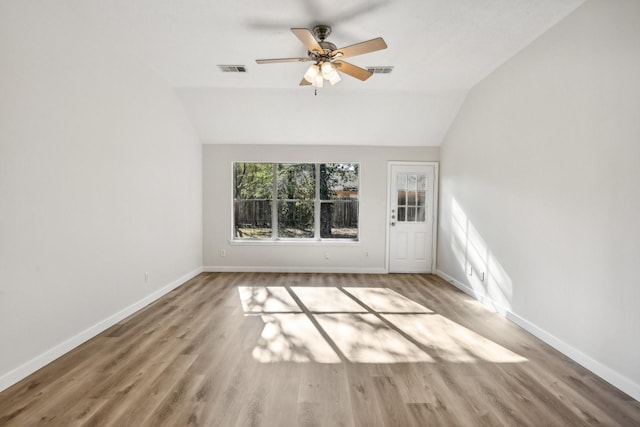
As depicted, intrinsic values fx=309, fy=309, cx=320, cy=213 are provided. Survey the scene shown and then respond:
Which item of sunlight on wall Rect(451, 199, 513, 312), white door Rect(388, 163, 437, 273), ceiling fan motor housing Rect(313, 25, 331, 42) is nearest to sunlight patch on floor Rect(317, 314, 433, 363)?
sunlight on wall Rect(451, 199, 513, 312)

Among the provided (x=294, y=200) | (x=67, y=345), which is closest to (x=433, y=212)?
(x=294, y=200)

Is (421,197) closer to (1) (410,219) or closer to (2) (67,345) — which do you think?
(1) (410,219)

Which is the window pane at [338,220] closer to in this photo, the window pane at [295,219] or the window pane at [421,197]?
the window pane at [295,219]

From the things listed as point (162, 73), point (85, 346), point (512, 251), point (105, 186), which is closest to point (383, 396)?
point (512, 251)

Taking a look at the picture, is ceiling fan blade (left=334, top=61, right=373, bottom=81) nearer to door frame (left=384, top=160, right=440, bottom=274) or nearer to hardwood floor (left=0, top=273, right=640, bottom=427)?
hardwood floor (left=0, top=273, right=640, bottom=427)

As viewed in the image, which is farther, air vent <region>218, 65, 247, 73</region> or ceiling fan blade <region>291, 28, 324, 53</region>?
air vent <region>218, 65, 247, 73</region>

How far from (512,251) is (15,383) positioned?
4.53 meters

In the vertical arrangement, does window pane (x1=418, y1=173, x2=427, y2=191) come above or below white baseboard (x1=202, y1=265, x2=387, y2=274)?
above

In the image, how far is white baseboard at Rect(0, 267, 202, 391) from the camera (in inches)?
84.7

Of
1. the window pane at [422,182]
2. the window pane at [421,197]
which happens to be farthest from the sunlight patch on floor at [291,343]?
the window pane at [422,182]

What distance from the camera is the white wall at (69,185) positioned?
2.17 meters

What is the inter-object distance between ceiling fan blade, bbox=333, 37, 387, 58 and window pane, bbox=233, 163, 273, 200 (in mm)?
3316

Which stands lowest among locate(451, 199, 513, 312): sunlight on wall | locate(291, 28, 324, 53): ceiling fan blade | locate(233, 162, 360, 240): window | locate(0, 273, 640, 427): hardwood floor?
locate(0, 273, 640, 427): hardwood floor

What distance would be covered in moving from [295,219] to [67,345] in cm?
385
